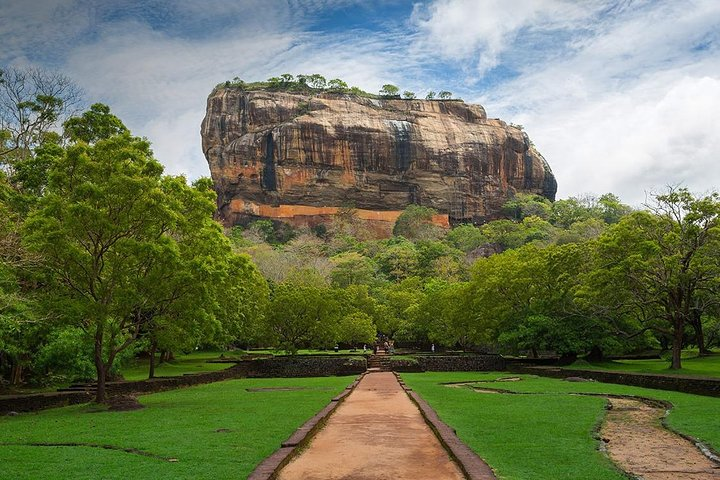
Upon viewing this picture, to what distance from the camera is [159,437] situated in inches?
409

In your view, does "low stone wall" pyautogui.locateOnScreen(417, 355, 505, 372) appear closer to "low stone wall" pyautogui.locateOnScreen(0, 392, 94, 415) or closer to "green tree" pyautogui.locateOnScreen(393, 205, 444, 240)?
"low stone wall" pyautogui.locateOnScreen(0, 392, 94, 415)

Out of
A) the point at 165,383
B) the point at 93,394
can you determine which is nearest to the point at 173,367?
the point at 165,383

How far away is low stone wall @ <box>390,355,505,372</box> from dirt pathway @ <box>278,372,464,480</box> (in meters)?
20.3

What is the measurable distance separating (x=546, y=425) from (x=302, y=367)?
23.4 metres

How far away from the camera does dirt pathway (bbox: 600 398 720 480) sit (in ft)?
25.9

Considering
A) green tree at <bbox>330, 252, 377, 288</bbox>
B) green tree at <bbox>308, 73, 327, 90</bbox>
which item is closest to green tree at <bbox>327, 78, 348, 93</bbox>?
green tree at <bbox>308, 73, 327, 90</bbox>

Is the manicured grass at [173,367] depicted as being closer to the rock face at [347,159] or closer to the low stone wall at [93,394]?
the low stone wall at [93,394]

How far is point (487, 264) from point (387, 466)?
2933 cm

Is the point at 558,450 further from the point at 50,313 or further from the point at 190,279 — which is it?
the point at 50,313

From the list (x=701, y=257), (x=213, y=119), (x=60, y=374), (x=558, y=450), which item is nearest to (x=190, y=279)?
(x=60, y=374)

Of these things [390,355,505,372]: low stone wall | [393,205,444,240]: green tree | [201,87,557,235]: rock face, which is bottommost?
[390,355,505,372]: low stone wall

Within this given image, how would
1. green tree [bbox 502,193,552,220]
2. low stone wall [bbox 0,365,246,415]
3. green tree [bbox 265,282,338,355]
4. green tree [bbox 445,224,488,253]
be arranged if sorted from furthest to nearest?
1. green tree [bbox 502,193,552,220]
2. green tree [bbox 445,224,488,253]
3. green tree [bbox 265,282,338,355]
4. low stone wall [bbox 0,365,246,415]

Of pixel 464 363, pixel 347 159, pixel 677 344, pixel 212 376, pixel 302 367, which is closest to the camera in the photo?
pixel 677 344

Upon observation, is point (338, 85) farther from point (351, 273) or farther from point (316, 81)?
point (351, 273)
